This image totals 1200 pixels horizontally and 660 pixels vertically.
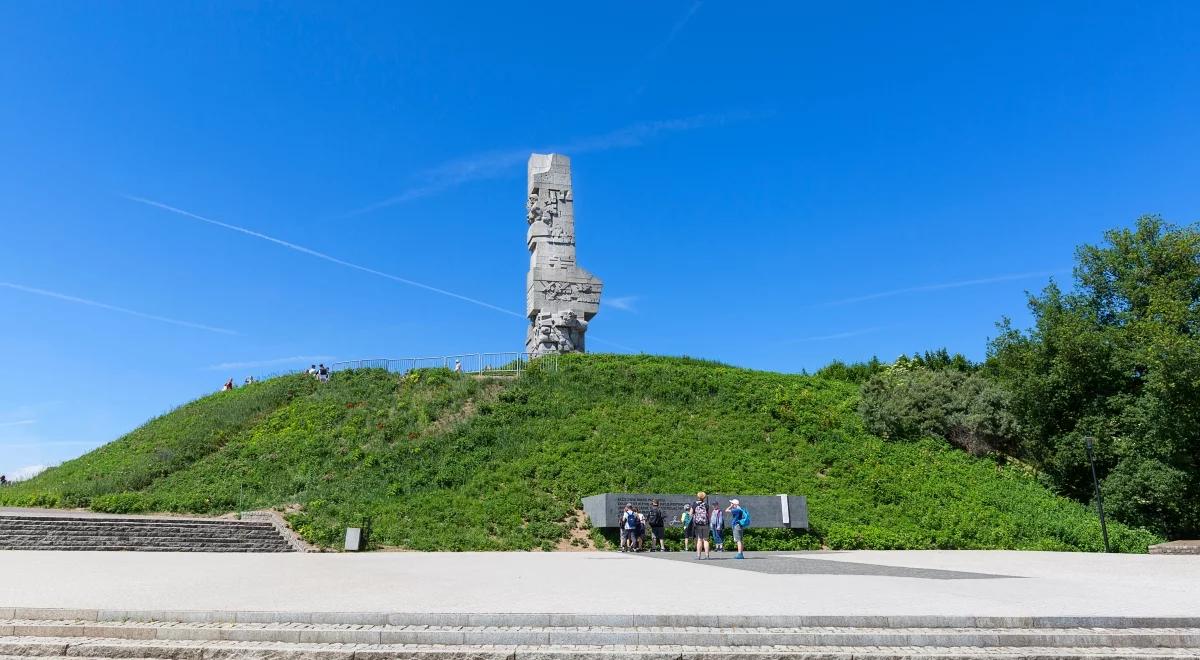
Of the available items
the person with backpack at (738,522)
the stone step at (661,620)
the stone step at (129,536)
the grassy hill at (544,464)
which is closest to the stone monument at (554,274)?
the grassy hill at (544,464)

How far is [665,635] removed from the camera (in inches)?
249

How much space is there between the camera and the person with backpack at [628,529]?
57.0ft

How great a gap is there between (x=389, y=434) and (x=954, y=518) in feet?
59.2

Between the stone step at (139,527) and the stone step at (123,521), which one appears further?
the stone step at (123,521)

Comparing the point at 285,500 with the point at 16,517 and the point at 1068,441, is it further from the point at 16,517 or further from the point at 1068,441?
the point at 1068,441

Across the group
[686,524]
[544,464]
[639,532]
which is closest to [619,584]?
[639,532]

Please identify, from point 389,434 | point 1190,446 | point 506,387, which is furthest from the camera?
point 506,387

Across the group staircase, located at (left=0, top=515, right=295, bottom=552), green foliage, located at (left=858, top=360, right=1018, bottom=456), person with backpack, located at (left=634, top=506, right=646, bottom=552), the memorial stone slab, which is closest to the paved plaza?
staircase, located at (left=0, top=515, right=295, bottom=552)

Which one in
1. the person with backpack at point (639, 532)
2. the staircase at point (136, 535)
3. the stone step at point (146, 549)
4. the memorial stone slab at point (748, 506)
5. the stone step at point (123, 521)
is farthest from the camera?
the memorial stone slab at point (748, 506)

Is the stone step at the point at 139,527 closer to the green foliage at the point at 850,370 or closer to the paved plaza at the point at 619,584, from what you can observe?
the paved plaza at the point at 619,584

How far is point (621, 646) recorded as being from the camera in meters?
6.24

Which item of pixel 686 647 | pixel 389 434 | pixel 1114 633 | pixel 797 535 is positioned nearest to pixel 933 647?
pixel 1114 633

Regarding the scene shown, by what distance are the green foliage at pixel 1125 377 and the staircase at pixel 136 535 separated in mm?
23075

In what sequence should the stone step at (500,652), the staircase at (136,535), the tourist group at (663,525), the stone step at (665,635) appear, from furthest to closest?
1. the staircase at (136,535)
2. the tourist group at (663,525)
3. the stone step at (665,635)
4. the stone step at (500,652)
